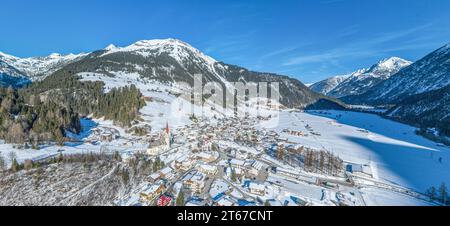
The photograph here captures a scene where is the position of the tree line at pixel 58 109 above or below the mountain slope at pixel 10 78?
below

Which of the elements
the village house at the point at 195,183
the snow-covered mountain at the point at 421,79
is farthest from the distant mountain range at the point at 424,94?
the village house at the point at 195,183

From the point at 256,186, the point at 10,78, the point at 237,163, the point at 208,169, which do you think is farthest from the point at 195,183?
the point at 10,78

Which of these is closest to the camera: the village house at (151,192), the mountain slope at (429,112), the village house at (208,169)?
the village house at (151,192)

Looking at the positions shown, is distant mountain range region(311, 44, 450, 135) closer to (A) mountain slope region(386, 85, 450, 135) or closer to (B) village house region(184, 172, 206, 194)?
(A) mountain slope region(386, 85, 450, 135)

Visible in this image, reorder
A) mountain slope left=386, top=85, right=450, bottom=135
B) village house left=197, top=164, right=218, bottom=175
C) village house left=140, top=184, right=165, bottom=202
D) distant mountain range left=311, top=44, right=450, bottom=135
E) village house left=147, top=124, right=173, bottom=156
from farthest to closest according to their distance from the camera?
distant mountain range left=311, top=44, right=450, bottom=135, mountain slope left=386, top=85, right=450, bottom=135, village house left=147, top=124, right=173, bottom=156, village house left=197, top=164, right=218, bottom=175, village house left=140, top=184, right=165, bottom=202

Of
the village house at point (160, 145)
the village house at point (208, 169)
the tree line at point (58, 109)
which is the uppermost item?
the tree line at point (58, 109)

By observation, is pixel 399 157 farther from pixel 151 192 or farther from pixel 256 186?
→ pixel 151 192

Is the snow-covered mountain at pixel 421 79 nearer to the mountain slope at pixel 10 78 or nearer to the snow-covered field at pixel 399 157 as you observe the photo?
the snow-covered field at pixel 399 157

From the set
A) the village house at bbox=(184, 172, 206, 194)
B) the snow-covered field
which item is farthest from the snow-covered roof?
the snow-covered field
